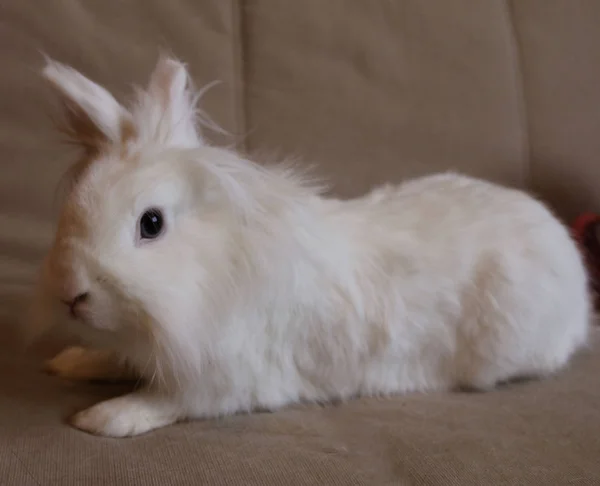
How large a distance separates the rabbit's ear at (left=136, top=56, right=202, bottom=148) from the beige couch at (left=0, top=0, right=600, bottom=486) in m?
0.41

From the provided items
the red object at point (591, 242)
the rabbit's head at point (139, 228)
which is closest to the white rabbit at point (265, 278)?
the rabbit's head at point (139, 228)

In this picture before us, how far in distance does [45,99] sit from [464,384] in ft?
3.37

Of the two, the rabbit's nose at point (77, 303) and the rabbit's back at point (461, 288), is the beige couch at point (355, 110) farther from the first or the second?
the rabbit's nose at point (77, 303)

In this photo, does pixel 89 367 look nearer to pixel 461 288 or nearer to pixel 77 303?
pixel 77 303

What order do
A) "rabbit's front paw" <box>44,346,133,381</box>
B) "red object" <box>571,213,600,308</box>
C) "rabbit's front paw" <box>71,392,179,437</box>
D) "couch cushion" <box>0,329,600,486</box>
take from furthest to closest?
"red object" <box>571,213,600,308</box> < "rabbit's front paw" <box>44,346,133,381</box> < "rabbit's front paw" <box>71,392,179,437</box> < "couch cushion" <box>0,329,600,486</box>

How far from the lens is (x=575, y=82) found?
Answer: 1714 millimetres

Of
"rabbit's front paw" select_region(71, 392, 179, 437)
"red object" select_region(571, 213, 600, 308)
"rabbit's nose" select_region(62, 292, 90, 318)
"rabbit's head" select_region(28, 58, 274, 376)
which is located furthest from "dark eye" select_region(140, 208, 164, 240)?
"red object" select_region(571, 213, 600, 308)

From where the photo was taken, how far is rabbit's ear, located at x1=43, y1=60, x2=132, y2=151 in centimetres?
98

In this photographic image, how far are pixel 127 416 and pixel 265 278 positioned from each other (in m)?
0.26

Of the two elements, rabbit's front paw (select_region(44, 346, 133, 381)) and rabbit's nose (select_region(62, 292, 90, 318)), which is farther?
rabbit's front paw (select_region(44, 346, 133, 381))

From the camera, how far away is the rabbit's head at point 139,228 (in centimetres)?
86

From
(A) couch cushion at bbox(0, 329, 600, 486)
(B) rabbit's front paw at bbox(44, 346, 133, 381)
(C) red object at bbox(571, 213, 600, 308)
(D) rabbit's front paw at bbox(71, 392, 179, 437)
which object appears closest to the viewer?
(A) couch cushion at bbox(0, 329, 600, 486)

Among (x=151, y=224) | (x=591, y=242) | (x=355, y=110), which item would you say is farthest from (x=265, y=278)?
(x=591, y=242)

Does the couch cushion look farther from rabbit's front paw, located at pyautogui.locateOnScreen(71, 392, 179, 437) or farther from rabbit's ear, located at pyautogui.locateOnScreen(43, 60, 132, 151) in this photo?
rabbit's ear, located at pyautogui.locateOnScreen(43, 60, 132, 151)
